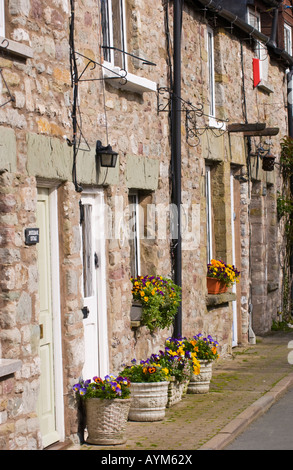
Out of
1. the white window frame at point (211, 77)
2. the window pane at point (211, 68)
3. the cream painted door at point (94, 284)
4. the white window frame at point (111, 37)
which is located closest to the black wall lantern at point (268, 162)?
the white window frame at point (211, 77)

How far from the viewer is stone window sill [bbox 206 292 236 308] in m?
11.7

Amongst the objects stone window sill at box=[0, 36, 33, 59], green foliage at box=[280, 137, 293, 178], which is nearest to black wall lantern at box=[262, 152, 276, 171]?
green foliage at box=[280, 137, 293, 178]

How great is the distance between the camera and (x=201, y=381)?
9.81 m

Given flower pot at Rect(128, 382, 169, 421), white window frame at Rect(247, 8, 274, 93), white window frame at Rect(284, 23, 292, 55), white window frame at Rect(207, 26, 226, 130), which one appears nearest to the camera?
flower pot at Rect(128, 382, 169, 421)

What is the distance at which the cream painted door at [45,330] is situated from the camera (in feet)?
23.6

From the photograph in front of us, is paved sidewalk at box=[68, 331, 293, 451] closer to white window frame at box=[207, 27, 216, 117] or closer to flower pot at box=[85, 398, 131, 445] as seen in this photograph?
flower pot at box=[85, 398, 131, 445]

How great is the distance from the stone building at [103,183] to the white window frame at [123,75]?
0.07 ft

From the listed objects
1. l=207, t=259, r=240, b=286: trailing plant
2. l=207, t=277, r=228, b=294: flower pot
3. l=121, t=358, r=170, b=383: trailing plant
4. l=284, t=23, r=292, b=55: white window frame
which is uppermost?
l=284, t=23, r=292, b=55: white window frame

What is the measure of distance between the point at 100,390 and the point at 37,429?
900 millimetres

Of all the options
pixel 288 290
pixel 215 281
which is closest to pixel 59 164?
pixel 215 281

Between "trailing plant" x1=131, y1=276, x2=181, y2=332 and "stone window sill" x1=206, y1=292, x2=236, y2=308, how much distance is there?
6.28ft

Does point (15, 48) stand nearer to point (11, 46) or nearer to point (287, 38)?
point (11, 46)

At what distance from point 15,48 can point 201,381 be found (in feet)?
15.7

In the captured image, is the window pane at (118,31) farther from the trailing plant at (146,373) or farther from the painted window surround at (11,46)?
the trailing plant at (146,373)
